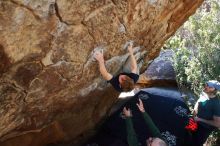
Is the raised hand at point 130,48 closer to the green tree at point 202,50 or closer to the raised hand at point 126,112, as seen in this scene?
the raised hand at point 126,112

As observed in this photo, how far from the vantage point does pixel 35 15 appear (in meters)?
3.65

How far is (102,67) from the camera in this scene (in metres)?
4.72

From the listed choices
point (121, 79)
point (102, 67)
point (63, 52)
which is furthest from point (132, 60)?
point (63, 52)

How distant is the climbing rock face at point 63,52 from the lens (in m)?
3.71

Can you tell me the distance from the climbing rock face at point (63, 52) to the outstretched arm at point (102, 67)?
64 mm

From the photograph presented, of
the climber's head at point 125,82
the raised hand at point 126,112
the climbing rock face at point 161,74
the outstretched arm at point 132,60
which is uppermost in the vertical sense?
the outstretched arm at point 132,60

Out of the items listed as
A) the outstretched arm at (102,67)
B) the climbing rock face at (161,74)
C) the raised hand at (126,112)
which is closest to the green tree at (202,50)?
the climbing rock face at (161,74)

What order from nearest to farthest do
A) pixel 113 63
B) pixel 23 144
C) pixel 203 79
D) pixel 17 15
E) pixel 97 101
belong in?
pixel 17 15
pixel 113 63
pixel 23 144
pixel 97 101
pixel 203 79

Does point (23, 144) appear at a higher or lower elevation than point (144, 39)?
lower

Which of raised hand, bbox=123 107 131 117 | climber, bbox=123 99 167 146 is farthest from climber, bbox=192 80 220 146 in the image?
raised hand, bbox=123 107 131 117

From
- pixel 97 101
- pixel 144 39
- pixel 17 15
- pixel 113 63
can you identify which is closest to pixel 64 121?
pixel 97 101

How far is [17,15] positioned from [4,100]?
100cm

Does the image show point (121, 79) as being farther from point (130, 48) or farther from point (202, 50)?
point (202, 50)

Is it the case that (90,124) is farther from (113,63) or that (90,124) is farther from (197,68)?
(197,68)
